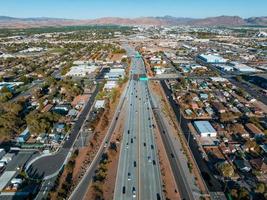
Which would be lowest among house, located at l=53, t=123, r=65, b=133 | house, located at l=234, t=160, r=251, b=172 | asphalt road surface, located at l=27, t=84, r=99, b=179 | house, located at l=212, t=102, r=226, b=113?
house, located at l=212, t=102, r=226, b=113

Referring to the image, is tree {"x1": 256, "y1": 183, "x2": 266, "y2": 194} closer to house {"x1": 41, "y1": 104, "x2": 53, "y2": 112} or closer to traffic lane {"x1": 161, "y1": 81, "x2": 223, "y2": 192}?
traffic lane {"x1": 161, "y1": 81, "x2": 223, "y2": 192}

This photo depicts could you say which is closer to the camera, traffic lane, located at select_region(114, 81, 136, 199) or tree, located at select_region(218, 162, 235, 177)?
traffic lane, located at select_region(114, 81, 136, 199)

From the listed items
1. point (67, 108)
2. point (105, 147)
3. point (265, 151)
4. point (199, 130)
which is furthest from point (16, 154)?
point (265, 151)

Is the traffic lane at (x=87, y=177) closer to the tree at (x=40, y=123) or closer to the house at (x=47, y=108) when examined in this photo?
the tree at (x=40, y=123)

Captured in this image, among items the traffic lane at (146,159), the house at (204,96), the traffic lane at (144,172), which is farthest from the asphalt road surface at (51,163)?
the house at (204,96)

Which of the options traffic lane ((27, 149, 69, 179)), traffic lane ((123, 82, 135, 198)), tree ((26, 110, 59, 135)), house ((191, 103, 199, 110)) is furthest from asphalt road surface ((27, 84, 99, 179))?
house ((191, 103, 199, 110))

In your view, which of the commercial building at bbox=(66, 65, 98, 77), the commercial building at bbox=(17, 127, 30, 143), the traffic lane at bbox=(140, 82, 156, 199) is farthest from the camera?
the commercial building at bbox=(66, 65, 98, 77)

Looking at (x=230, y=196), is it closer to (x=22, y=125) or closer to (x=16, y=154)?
(x=16, y=154)
